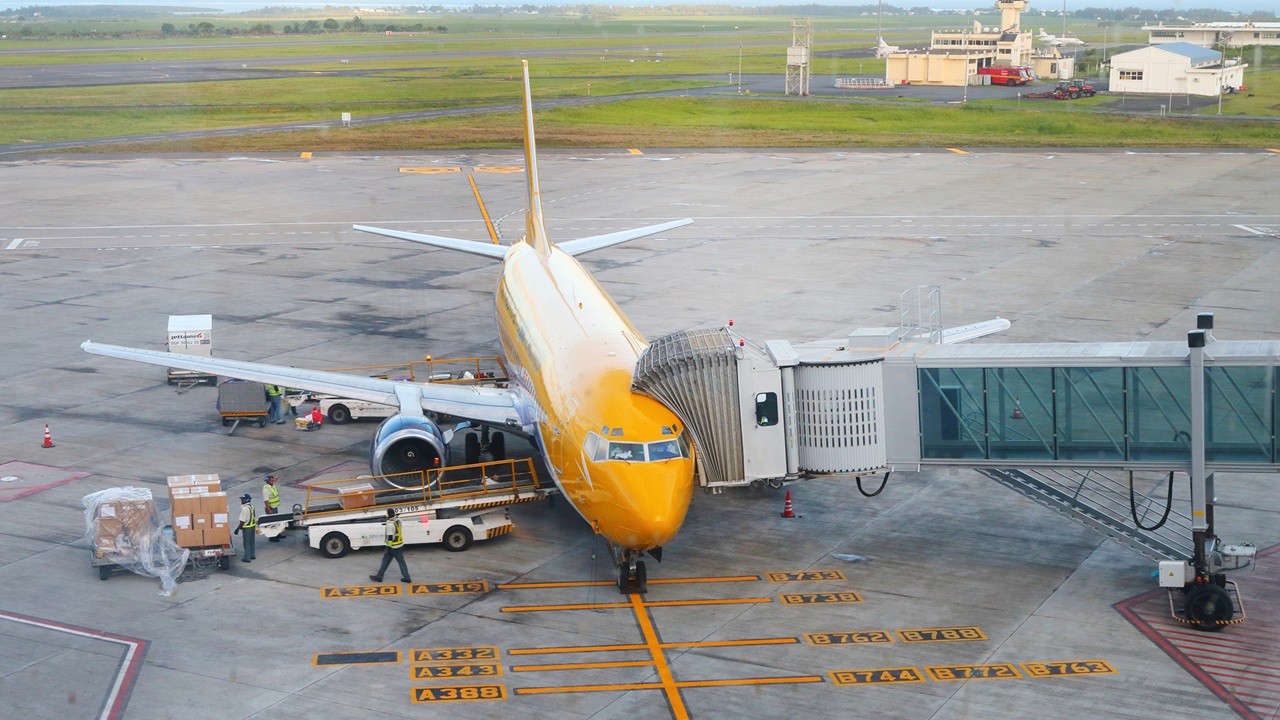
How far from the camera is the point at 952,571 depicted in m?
29.2

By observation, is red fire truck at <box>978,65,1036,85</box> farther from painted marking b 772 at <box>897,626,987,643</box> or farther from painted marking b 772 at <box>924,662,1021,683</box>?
painted marking b 772 at <box>924,662,1021,683</box>

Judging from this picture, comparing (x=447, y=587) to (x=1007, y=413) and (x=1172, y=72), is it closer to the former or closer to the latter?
(x=1007, y=413)

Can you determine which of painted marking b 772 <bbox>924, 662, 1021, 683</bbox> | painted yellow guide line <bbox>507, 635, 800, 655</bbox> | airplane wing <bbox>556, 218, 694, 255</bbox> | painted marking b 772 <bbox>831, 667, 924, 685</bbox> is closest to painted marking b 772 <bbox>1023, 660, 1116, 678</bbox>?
painted marking b 772 <bbox>924, 662, 1021, 683</bbox>

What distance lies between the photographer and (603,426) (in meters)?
27.2

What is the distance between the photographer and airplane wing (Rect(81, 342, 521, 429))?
3431 cm

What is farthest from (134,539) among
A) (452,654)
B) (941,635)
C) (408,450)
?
(941,635)

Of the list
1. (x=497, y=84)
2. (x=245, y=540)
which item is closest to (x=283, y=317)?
(x=245, y=540)

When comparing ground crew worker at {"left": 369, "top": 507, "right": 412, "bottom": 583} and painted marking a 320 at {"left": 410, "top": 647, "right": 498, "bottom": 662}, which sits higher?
ground crew worker at {"left": 369, "top": 507, "right": 412, "bottom": 583}

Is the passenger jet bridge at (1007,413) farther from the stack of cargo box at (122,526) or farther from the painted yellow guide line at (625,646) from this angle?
the stack of cargo box at (122,526)

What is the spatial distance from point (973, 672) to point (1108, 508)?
288 inches

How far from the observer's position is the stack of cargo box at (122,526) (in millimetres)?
29031

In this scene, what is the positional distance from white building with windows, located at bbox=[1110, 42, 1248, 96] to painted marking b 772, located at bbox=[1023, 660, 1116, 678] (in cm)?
13160

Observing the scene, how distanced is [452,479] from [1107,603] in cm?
1674

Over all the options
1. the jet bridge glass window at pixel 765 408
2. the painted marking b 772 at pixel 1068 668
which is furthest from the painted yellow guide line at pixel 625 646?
the jet bridge glass window at pixel 765 408
